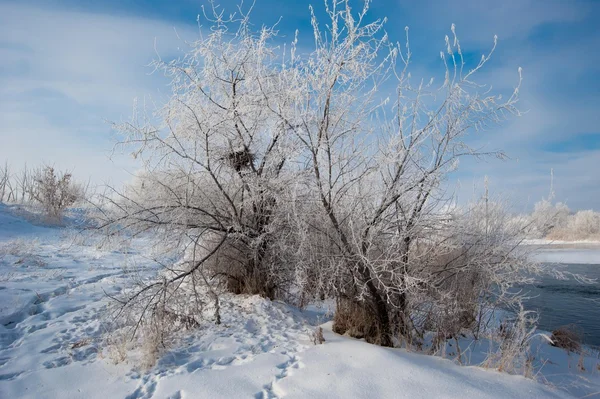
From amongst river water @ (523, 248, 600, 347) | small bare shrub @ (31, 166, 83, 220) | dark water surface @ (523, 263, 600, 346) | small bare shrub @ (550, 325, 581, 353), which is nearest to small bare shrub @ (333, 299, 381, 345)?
river water @ (523, 248, 600, 347)

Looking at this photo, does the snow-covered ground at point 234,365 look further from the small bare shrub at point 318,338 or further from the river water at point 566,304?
the river water at point 566,304

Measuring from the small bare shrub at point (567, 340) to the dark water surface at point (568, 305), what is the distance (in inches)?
24.4

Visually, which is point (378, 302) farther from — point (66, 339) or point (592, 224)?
point (592, 224)

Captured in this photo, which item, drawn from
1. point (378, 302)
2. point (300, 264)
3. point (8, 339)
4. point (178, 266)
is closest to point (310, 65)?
point (300, 264)

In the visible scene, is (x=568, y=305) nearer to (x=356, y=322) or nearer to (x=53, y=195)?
(x=356, y=322)

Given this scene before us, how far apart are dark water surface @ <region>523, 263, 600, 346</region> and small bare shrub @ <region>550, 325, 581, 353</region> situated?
0.62 meters

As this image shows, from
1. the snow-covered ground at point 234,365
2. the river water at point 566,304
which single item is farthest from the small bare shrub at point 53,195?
the river water at point 566,304

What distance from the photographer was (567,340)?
26.8 ft

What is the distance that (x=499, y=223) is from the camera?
757cm

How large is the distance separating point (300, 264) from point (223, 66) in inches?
127

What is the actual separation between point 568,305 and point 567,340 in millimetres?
4113

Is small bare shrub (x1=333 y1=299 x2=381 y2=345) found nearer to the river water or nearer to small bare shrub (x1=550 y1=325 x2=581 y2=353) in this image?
the river water

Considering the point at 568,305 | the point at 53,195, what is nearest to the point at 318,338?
the point at 568,305

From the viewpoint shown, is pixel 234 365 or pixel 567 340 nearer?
pixel 234 365
